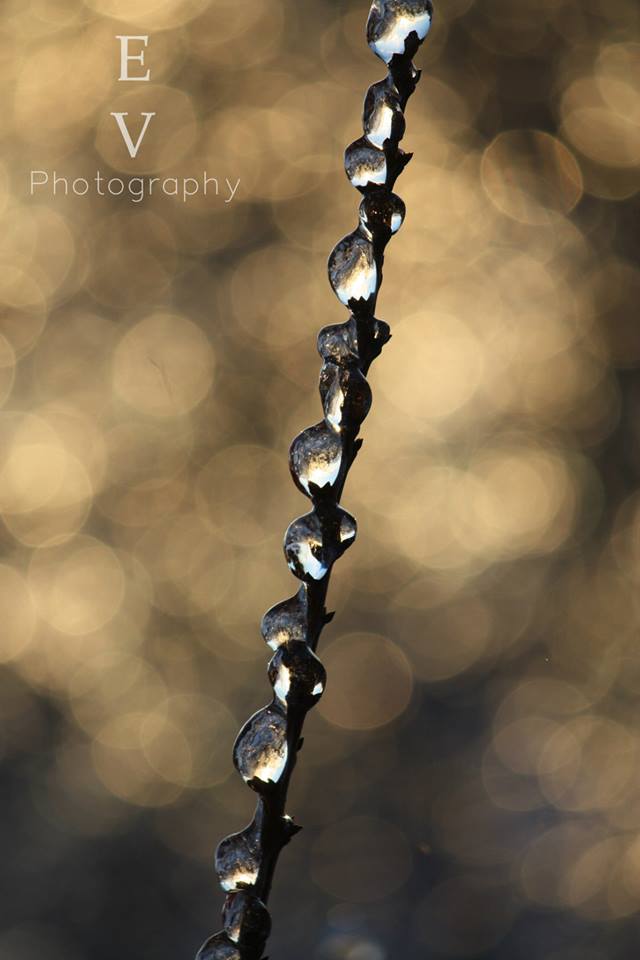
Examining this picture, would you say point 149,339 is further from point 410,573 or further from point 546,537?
point 546,537

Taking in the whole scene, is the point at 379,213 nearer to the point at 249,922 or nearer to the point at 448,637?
the point at 249,922

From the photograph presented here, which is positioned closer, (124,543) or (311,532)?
(311,532)

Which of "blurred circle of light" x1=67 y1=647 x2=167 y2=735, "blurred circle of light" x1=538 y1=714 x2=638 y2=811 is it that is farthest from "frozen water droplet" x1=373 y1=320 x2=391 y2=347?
"blurred circle of light" x1=67 y1=647 x2=167 y2=735

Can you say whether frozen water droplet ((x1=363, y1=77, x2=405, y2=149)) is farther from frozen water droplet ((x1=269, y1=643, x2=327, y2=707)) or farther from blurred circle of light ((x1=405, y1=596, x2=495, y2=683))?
blurred circle of light ((x1=405, y1=596, x2=495, y2=683))

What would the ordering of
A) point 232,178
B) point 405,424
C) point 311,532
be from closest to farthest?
point 311,532 < point 405,424 < point 232,178

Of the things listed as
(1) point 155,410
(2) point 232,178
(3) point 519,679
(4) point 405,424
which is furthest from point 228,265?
(3) point 519,679

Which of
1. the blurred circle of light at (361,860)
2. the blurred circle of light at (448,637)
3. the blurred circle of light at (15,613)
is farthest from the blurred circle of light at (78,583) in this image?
the blurred circle of light at (361,860)
